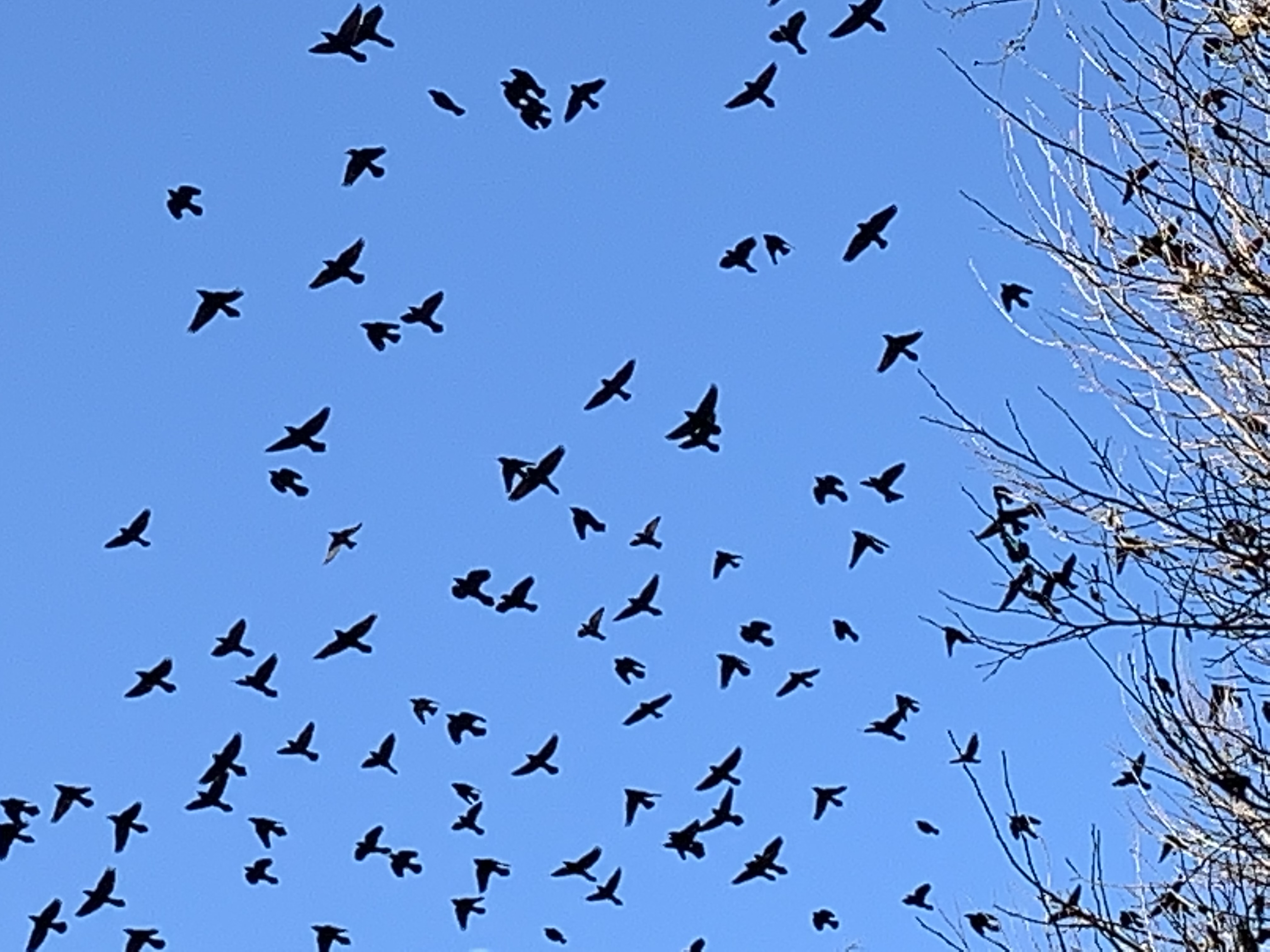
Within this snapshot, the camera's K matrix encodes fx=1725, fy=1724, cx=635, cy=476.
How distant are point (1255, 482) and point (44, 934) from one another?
6.92 meters

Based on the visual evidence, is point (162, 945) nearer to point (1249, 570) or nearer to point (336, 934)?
point (336, 934)

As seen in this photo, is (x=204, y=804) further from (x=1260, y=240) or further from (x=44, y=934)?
(x=1260, y=240)

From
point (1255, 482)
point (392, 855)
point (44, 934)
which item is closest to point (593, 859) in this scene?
point (392, 855)

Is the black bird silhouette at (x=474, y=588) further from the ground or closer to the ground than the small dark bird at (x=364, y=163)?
closer to the ground

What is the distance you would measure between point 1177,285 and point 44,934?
6.93 metres

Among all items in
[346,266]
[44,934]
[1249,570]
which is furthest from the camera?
[44,934]

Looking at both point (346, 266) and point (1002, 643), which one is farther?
point (346, 266)

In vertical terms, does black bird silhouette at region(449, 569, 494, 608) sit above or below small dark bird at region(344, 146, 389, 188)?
below

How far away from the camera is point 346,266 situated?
28.5ft

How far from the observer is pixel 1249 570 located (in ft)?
16.9

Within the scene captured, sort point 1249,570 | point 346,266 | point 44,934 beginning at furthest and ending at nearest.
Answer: point 44,934 < point 346,266 < point 1249,570

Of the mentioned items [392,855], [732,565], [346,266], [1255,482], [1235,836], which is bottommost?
[1235,836]

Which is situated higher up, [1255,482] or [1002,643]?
[1255,482]

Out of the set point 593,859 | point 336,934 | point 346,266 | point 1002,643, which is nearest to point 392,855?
point 336,934
